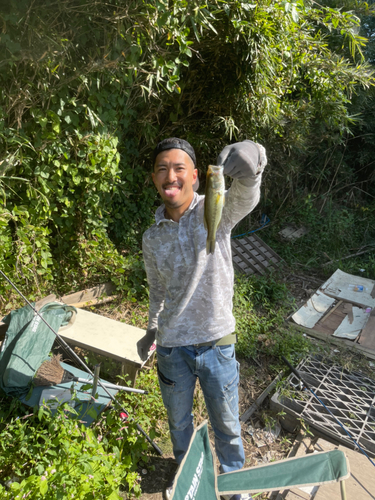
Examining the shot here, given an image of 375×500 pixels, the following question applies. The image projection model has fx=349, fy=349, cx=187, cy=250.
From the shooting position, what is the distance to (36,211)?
139 inches

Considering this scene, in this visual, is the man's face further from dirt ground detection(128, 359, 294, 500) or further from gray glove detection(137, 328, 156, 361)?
dirt ground detection(128, 359, 294, 500)

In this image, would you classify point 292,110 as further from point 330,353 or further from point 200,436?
point 200,436

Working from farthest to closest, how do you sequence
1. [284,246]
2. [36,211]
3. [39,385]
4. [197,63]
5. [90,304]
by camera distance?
1. [284,246]
2. [197,63]
3. [90,304]
4. [36,211]
5. [39,385]

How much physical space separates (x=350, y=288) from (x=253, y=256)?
1634 millimetres

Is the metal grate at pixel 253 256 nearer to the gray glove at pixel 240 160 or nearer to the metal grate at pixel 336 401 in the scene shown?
the metal grate at pixel 336 401

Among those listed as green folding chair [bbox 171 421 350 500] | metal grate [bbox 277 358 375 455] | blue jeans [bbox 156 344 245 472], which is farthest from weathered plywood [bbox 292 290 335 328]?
green folding chair [bbox 171 421 350 500]

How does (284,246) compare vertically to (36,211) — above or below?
below

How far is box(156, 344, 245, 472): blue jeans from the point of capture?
1.83 m

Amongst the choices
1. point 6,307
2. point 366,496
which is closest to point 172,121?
point 6,307

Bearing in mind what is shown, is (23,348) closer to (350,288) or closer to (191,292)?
(191,292)

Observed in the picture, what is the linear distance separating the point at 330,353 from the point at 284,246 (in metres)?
3.20

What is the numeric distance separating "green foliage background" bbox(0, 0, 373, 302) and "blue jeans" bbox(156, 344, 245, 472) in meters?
2.17

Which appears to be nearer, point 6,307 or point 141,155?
point 6,307

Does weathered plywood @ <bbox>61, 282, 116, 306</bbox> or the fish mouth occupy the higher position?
the fish mouth
